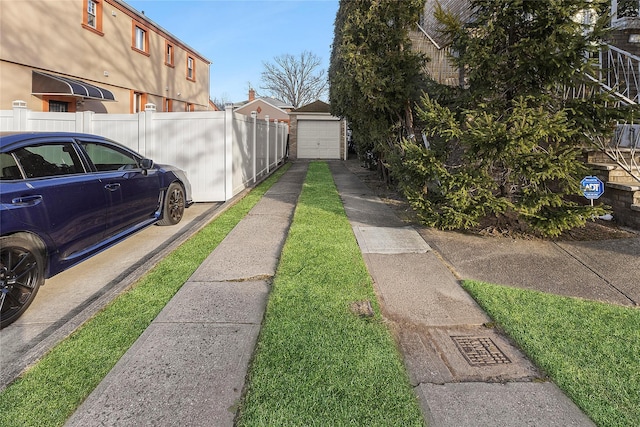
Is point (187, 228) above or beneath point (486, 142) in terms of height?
beneath

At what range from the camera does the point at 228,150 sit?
31.0ft

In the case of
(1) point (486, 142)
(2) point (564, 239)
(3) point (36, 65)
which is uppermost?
(3) point (36, 65)

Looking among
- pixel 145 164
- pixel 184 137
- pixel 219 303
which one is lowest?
pixel 219 303

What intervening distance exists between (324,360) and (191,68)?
2385 centimetres

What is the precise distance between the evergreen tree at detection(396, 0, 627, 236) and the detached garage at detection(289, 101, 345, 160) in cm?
2070

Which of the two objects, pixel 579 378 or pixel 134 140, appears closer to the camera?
pixel 579 378

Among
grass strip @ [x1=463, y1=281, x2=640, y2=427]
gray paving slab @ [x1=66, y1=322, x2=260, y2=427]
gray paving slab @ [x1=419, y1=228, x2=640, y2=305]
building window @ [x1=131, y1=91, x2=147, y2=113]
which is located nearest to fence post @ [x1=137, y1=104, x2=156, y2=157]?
gray paving slab @ [x1=419, y1=228, x2=640, y2=305]

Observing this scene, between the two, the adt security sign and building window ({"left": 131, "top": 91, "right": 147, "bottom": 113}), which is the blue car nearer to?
the adt security sign

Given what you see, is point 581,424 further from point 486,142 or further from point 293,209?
point 293,209

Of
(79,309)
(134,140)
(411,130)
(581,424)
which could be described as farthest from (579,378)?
(134,140)

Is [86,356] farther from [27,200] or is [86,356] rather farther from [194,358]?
[27,200]

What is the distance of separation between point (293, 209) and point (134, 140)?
153 inches

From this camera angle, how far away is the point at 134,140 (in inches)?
366

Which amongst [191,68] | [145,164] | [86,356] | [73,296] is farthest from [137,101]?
[86,356]
